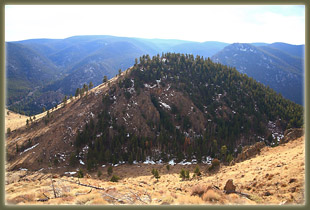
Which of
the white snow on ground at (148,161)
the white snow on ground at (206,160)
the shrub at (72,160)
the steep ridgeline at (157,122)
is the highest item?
the steep ridgeline at (157,122)

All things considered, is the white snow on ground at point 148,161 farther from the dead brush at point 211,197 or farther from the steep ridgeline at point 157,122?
the dead brush at point 211,197

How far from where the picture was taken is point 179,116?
207 ft

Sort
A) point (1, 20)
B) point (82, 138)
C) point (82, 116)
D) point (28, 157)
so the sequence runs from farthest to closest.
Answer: point (82, 116)
point (82, 138)
point (28, 157)
point (1, 20)

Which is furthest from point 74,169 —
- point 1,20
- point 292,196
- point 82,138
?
point 292,196

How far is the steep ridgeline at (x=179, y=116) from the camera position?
164ft

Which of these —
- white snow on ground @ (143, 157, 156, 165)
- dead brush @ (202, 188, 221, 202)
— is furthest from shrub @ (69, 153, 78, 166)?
dead brush @ (202, 188, 221, 202)

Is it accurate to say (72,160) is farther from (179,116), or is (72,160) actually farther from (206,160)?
(179,116)

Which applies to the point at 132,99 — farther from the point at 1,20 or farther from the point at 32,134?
the point at 1,20

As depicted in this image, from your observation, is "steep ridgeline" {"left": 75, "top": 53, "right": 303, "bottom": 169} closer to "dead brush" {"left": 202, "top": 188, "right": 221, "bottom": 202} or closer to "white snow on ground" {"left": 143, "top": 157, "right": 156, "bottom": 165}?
"white snow on ground" {"left": 143, "top": 157, "right": 156, "bottom": 165}

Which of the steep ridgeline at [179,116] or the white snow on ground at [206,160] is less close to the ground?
the steep ridgeline at [179,116]

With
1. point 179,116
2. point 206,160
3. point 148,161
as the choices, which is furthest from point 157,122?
point 206,160

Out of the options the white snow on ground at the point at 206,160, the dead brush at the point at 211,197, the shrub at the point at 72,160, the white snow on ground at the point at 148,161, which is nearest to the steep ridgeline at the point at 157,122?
the shrub at the point at 72,160

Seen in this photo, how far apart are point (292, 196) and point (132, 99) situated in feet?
189

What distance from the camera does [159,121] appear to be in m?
61.1
